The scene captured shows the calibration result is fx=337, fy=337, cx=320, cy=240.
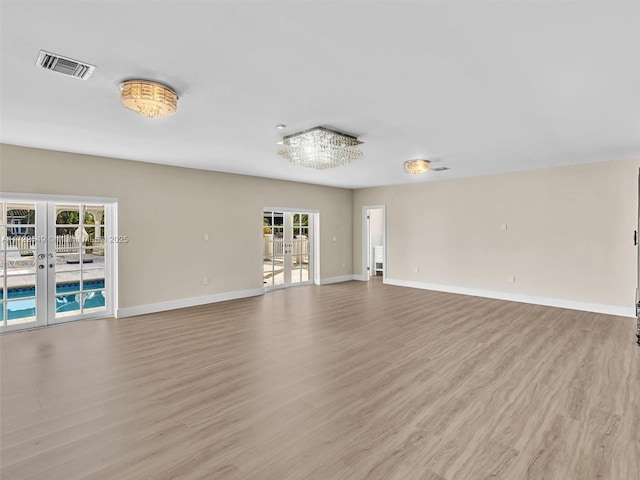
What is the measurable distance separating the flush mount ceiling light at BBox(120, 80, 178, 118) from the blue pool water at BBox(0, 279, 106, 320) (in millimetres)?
3862

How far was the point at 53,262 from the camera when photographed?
5.01 m

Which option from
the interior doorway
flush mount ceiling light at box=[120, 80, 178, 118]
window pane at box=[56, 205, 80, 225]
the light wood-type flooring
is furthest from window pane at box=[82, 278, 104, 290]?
the interior doorway

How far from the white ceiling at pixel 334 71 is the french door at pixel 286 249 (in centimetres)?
370

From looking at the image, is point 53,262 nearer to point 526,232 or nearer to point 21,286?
point 21,286

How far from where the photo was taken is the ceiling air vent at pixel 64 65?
7.27 ft

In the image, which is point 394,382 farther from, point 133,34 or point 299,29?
point 133,34

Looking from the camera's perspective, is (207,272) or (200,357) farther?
(207,272)

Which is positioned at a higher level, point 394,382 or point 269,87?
point 269,87

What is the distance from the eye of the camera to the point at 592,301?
19.0ft

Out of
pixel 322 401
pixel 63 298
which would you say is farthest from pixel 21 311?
Result: pixel 322 401

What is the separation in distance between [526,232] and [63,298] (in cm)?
807

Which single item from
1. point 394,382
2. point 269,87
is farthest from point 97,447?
point 269,87

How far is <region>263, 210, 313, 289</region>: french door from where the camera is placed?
26.3 ft

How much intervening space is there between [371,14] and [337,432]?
8.55ft
